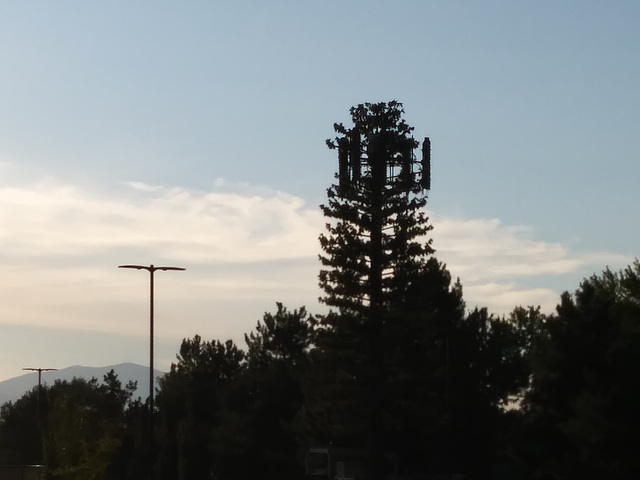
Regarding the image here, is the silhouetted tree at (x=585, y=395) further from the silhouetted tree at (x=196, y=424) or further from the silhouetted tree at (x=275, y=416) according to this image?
the silhouetted tree at (x=196, y=424)

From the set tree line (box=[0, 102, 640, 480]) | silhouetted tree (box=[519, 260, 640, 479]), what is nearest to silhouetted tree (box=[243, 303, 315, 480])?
tree line (box=[0, 102, 640, 480])

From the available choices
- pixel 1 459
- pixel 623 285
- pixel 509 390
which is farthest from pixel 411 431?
pixel 1 459

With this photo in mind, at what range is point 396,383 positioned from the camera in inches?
2795

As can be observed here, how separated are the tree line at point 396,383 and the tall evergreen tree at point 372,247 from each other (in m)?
0.09

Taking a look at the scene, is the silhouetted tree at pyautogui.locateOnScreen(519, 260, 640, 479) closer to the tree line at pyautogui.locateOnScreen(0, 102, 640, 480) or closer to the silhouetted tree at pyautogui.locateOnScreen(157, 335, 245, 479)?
the tree line at pyautogui.locateOnScreen(0, 102, 640, 480)

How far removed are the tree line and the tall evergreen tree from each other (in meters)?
0.09

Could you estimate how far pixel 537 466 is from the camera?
61.5 m

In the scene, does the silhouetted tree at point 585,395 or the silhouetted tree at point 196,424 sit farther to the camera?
the silhouetted tree at point 196,424

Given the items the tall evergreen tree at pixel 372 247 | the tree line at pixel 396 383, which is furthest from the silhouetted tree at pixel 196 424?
the tall evergreen tree at pixel 372 247

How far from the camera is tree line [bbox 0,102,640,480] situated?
199 ft

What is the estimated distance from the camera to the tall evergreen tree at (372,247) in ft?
230

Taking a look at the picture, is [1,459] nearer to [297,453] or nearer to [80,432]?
[80,432]

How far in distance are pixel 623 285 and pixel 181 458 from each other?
122 ft

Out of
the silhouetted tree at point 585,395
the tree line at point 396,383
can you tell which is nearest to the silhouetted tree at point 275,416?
the tree line at point 396,383
